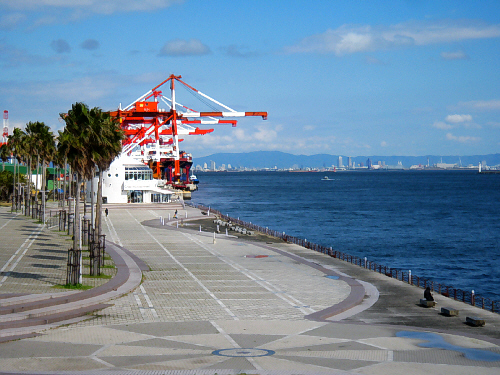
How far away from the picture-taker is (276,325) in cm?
2275

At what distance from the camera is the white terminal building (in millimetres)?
97812

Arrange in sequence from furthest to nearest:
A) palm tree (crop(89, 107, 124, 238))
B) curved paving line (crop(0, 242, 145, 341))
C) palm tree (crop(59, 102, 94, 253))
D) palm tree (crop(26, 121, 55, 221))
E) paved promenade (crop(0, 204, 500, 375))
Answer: palm tree (crop(26, 121, 55, 221))
palm tree (crop(89, 107, 124, 238))
palm tree (crop(59, 102, 94, 253))
curved paving line (crop(0, 242, 145, 341))
paved promenade (crop(0, 204, 500, 375))

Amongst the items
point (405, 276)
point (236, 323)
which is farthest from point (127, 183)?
point (236, 323)

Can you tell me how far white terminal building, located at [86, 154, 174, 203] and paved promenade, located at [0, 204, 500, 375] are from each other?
56372mm

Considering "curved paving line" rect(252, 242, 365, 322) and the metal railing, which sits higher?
Result: "curved paving line" rect(252, 242, 365, 322)

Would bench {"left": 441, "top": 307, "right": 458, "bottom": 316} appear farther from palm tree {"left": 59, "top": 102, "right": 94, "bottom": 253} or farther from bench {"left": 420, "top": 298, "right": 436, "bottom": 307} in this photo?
palm tree {"left": 59, "top": 102, "right": 94, "bottom": 253}

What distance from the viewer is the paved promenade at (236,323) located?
57.5 ft

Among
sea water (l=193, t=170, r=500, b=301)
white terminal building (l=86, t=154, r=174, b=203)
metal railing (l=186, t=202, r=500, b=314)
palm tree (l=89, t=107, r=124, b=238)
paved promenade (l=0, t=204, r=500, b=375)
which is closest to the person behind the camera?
paved promenade (l=0, t=204, r=500, b=375)

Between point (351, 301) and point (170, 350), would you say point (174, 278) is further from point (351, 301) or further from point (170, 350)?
point (170, 350)

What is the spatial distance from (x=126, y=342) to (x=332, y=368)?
7.12 metres

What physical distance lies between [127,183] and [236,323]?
256 feet

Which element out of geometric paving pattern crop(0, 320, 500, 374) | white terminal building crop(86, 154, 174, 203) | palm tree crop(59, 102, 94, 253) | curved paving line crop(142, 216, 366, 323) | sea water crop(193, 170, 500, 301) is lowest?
sea water crop(193, 170, 500, 301)

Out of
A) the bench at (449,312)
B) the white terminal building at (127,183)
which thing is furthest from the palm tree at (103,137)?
the white terminal building at (127,183)

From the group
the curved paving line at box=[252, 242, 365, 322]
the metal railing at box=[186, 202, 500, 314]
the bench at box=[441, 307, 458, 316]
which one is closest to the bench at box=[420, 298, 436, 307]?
the bench at box=[441, 307, 458, 316]
